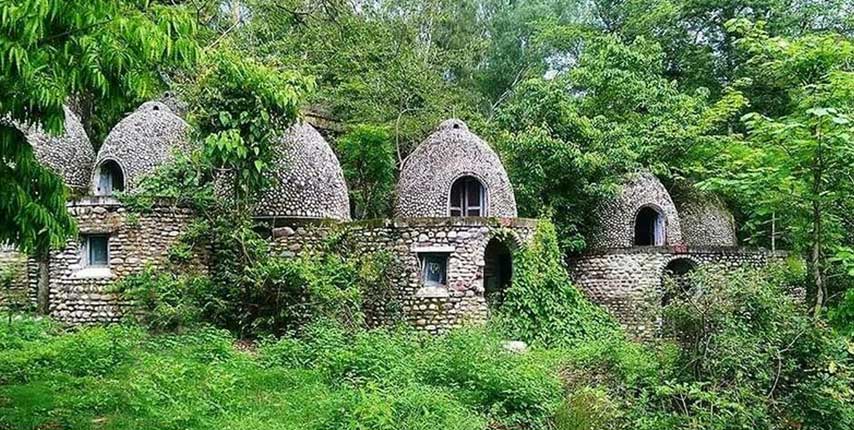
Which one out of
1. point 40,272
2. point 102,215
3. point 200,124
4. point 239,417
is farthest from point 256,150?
point 239,417

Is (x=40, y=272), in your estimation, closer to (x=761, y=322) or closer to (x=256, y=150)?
(x=256, y=150)

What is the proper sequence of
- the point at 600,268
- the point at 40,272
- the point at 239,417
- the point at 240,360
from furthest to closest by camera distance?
the point at 600,268, the point at 40,272, the point at 240,360, the point at 239,417

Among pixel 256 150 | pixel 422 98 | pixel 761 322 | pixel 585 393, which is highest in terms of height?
pixel 422 98

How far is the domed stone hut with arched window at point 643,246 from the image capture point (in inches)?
698

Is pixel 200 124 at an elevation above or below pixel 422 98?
below

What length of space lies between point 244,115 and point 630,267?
10237 millimetres

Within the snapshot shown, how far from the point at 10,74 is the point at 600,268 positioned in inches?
619

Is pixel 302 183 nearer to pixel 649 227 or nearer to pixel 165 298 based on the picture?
pixel 165 298

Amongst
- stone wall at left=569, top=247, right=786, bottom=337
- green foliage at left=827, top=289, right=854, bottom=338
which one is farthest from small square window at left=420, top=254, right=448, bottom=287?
green foliage at left=827, top=289, right=854, bottom=338

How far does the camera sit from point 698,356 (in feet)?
27.9

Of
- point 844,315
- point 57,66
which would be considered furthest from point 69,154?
point 844,315

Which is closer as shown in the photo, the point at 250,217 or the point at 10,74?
the point at 10,74

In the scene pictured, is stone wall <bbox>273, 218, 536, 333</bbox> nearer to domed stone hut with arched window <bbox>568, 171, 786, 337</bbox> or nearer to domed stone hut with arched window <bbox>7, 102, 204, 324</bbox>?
domed stone hut with arched window <bbox>7, 102, 204, 324</bbox>

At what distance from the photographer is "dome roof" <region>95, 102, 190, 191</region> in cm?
1522
